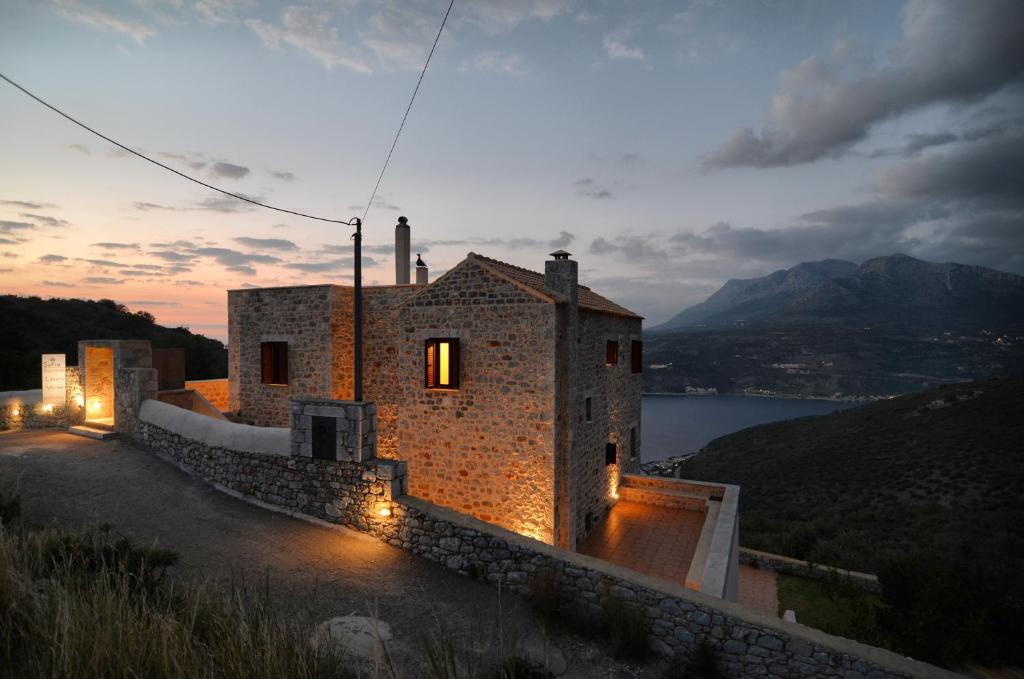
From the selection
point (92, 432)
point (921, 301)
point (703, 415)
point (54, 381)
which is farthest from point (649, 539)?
point (921, 301)

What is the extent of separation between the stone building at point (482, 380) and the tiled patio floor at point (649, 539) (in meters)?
0.48

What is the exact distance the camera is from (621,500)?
13.2 metres

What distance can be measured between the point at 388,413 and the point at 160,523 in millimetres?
5195

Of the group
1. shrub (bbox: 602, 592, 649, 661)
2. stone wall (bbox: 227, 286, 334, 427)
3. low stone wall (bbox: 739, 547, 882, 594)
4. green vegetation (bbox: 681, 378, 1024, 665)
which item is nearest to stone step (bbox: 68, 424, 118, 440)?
stone wall (bbox: 227, 286, 334, 427)

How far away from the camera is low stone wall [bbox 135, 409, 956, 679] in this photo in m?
4.83

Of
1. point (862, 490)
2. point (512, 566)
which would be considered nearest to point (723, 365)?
point (862, 490)

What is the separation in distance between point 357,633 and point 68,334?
125ft

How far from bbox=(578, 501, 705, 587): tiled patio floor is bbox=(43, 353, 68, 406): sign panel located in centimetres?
1342

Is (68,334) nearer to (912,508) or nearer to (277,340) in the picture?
(277,340)

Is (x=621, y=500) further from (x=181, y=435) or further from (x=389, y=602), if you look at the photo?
(x=181, y=435)

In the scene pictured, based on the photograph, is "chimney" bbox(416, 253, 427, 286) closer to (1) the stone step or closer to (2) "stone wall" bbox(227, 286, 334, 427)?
(2) "stone wall" bbox(227, 286, 334, 427)

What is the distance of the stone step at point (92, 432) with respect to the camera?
1061 cm

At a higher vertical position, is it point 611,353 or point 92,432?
point 611,353

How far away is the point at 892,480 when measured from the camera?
26.1m
